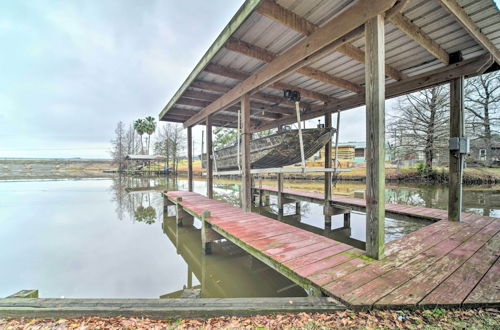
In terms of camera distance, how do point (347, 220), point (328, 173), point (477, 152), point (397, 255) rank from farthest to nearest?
1. point (477, 152)
2. point (347, 220)
3. point (328, 173)
4. point (397, 255)

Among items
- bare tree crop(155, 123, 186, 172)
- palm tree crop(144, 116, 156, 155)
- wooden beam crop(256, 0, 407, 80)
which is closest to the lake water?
wooden beam crop(256, 0, 407, 80)

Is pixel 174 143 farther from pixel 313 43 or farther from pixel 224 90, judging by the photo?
pixel 313 43

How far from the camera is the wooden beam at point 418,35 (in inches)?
91.0

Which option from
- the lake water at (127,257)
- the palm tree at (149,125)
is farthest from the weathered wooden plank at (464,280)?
the palm tree at (149,125)

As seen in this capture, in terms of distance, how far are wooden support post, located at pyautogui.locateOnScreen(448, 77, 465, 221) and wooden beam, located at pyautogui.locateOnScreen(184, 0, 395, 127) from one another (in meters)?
A: 2.49

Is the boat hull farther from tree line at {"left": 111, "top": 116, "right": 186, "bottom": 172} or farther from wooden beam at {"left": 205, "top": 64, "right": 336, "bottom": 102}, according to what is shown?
tree line at {"left": 111, "top": 116, "right": 186, "bottom": 172}

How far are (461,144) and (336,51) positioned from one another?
99.6 inches

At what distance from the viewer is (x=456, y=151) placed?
3260 millimetres

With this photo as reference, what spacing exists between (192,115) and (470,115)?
52.8ft

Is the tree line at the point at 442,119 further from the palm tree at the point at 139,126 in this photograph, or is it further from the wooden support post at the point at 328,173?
the palm tree at the point at 139,126

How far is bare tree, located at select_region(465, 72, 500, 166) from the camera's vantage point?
1119cm

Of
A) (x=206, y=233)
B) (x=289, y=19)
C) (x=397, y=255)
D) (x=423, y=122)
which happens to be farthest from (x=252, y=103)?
(x=423, y=122)

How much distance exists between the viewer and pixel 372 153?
2.06 meters

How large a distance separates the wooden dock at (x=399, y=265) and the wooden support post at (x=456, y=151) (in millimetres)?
381
